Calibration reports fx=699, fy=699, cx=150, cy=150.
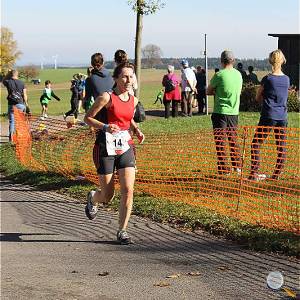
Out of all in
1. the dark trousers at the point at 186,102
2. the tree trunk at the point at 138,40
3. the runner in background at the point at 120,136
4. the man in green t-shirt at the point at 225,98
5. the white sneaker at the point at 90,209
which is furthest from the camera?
the dark trousers at the point at 186,102

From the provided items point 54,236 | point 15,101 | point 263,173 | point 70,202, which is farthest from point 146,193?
point 15,101

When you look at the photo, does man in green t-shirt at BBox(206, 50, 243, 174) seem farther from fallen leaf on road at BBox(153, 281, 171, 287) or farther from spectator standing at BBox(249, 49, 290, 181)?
fallen leaf on road at BBox(153, 281, 171, 287)

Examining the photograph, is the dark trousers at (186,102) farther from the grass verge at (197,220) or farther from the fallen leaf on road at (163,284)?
the fallen leaf on road at (163,284)

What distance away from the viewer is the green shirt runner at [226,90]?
9.88 metres

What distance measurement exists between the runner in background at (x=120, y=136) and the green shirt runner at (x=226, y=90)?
3257 mm

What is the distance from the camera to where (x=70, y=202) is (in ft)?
30.4

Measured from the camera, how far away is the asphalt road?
16.9 ft

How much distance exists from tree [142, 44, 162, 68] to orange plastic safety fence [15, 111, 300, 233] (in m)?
70.2

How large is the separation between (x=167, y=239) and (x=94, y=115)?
140 centimetres

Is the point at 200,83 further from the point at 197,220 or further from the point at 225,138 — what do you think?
the point at 197,220

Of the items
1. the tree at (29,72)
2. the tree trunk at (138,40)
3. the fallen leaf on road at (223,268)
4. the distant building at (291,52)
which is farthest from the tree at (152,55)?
→ the fallen leaf on road at (223,268)

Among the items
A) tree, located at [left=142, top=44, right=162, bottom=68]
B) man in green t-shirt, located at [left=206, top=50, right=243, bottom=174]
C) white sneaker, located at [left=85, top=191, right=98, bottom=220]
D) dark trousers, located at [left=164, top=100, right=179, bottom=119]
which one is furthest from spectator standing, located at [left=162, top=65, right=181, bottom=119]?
tree, located at [left=142, top=44, right=162, bottom=68]

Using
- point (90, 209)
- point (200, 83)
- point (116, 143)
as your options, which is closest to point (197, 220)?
point (90, 209)

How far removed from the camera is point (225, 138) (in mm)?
9695
